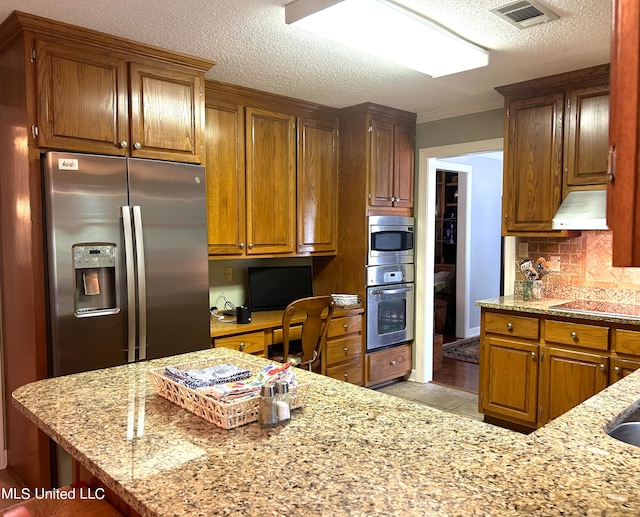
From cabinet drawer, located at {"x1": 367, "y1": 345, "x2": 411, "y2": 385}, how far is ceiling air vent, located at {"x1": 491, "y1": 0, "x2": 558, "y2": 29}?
2.74 metres

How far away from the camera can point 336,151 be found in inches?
169

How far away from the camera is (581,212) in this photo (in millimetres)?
3168

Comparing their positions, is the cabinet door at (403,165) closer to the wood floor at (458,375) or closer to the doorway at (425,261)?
→ the doorway at (425,261)

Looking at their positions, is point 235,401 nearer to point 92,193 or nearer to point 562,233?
point 92,193

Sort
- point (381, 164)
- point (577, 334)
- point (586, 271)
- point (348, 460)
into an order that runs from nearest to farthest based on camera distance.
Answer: point (348, 460) → point (577, 334) → point (586, 271) → point (381, 164)

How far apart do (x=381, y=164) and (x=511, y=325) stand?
172cm

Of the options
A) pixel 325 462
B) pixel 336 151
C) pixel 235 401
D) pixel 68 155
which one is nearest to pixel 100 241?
pixel 68 155

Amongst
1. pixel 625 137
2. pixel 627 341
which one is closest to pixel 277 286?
pixel 627 341

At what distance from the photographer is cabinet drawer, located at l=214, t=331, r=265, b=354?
125 inches

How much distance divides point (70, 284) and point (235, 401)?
1.51m

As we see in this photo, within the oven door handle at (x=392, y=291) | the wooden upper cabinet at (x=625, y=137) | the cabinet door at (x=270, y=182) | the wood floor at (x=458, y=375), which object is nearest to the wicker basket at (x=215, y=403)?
the wooden upper cabinet at (x=625, y=137)

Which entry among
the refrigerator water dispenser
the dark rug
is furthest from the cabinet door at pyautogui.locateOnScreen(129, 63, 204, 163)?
the dark rug

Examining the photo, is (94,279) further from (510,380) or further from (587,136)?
→ (587,136)

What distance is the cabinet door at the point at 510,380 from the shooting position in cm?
330
